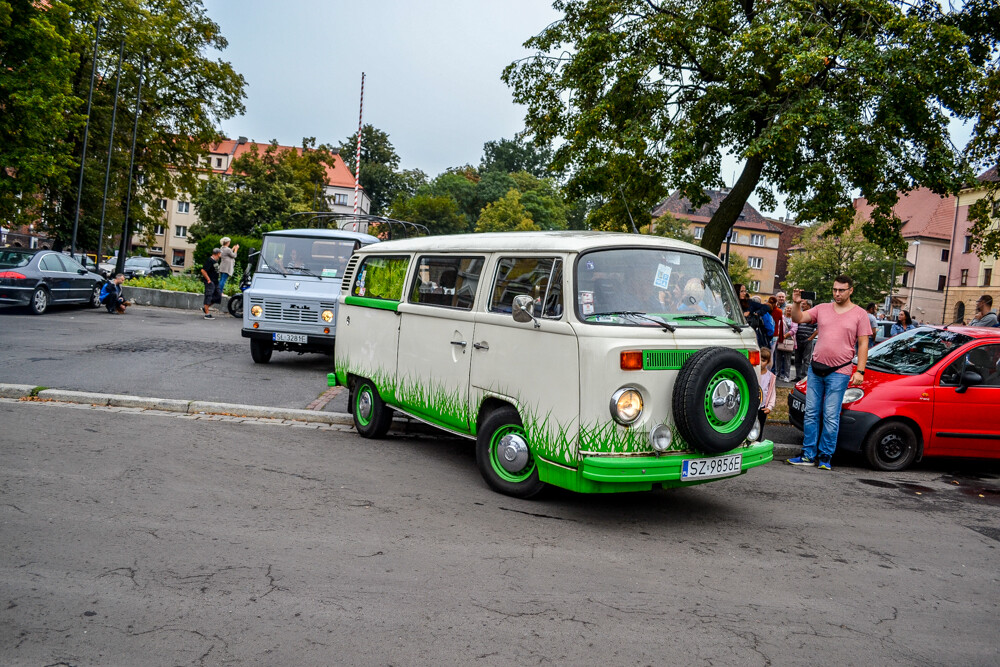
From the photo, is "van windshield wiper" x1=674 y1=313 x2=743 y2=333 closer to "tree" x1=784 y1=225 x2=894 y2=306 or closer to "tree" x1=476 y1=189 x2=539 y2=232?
"tree" x1=784 y1=225 x2=894 y2=306

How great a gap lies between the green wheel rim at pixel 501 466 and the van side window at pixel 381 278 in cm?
217

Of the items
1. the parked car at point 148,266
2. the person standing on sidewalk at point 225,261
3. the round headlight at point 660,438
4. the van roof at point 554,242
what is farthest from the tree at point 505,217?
the round headlight at point 660,438

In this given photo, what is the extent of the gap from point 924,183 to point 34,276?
19.5m

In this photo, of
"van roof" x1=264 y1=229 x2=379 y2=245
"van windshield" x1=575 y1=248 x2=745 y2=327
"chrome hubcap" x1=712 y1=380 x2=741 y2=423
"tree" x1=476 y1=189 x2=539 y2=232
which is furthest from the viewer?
"tree" x1=476 y1=189 x2=539 y2=232

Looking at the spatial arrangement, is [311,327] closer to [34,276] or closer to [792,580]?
[792,580]

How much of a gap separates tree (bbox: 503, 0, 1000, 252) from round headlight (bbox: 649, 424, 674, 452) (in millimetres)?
7307

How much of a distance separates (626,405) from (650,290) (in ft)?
3.31

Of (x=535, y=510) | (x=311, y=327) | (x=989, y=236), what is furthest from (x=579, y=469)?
(x=989, y=236)

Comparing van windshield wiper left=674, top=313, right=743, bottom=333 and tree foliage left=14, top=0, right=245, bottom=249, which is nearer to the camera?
van windshield wiper left=674, top=313, right=743, bottom=333

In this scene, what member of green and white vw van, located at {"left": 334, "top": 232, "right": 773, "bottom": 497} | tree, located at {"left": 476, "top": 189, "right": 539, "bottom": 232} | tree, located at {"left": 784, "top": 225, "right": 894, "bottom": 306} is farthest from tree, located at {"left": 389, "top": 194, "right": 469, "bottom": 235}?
green and white vw van, located at {"left": 334, "top": 232, "right": 773, "bottom": 497}

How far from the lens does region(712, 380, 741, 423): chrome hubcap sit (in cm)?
575

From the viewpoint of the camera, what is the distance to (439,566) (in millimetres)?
4750

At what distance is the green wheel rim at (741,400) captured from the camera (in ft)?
18.7

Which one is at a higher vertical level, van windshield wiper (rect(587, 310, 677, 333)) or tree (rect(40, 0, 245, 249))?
tree (rect(40, 0, 245, 249))
